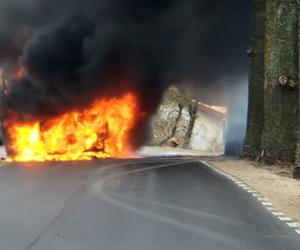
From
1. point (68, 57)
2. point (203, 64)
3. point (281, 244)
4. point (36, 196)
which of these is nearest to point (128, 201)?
point (36, 196)

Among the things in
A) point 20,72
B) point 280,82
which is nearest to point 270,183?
point 280,82

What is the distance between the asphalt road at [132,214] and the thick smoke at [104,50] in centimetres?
771

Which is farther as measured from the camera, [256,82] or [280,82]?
[256,82]

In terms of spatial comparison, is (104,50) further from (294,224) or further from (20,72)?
(294,224)

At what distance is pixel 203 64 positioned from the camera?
25.3 metres

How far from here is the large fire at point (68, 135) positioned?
19.4 metres

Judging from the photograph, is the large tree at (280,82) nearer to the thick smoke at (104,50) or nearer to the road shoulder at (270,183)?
the road shoulder at (270,183)

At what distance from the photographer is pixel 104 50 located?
21.0 m

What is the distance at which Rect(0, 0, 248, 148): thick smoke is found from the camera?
19969 millimetres

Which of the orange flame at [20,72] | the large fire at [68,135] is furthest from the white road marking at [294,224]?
the orange flame at [20,72]

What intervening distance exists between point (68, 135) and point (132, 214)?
12235 millimetres

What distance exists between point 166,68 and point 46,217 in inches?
638

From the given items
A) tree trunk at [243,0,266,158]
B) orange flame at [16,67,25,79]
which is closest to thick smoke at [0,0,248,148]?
orange flame at [16,67,25,79]

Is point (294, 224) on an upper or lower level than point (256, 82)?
lower
